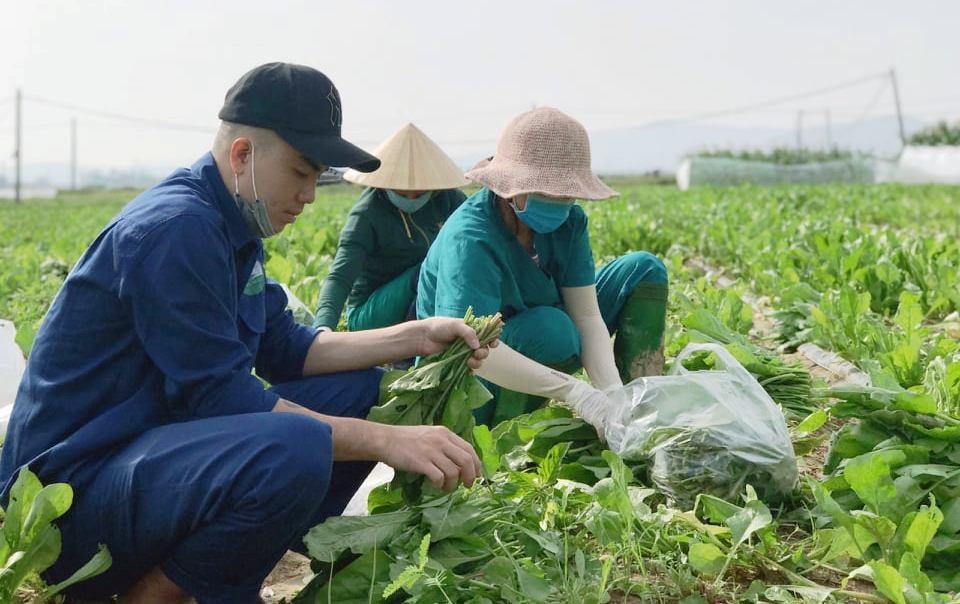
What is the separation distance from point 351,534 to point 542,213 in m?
1.18

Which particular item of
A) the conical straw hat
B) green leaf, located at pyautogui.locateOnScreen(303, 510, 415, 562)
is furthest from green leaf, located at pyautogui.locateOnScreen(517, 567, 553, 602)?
the conical straw hat

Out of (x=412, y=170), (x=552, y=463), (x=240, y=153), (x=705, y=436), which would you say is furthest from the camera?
(x=412, y=170)

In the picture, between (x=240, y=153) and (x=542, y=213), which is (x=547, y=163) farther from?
(x=240, y=153)

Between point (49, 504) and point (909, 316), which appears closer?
point (49, 504)

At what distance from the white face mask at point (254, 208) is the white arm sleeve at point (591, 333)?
129 cm

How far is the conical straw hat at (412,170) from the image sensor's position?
394 cm

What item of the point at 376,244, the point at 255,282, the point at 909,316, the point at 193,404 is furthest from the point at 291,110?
the point at 909,316

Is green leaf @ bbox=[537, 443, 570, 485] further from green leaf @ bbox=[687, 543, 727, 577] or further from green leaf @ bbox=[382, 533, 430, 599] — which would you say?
green leaf @ bbox=[382, 533, 430, 599]

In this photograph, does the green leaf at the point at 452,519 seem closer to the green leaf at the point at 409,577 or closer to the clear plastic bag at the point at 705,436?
the green leaf at the point at 409,577

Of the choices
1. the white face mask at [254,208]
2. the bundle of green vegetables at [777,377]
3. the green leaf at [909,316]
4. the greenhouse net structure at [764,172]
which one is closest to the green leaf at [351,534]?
the white face mask at [254,208]

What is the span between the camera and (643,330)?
3424 mm

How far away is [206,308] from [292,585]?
0.86 metres

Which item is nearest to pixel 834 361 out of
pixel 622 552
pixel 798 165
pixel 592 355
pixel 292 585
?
pixel 592 355

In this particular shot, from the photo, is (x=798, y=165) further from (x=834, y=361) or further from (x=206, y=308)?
(x=206, y=308)
